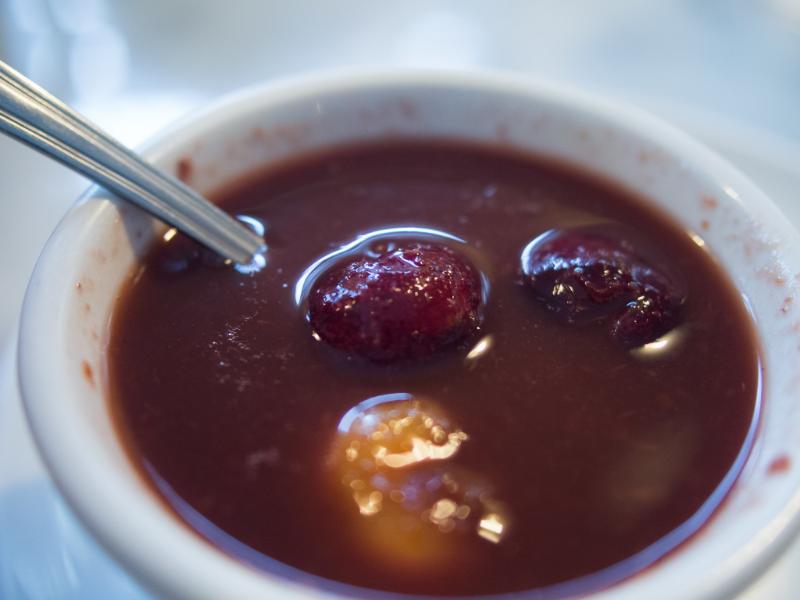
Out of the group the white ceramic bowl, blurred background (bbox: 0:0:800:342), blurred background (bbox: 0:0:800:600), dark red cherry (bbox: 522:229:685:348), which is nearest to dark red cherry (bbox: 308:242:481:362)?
dark red cherry (bbox: 522:229:685:348)

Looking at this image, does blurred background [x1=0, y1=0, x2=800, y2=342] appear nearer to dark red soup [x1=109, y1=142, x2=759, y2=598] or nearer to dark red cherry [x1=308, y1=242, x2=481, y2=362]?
dark red soup [x1=109, y1=142, x2=759, y2=598]

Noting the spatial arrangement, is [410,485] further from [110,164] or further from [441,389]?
[110,164]

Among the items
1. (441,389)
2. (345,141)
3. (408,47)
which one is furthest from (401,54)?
(441,389)

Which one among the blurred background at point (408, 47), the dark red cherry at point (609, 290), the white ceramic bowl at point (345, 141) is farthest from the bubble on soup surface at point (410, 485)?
the blurred background at point (408, 47)

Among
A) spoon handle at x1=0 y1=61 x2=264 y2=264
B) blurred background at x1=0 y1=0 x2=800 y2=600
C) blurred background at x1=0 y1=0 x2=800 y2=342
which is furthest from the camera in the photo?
blurred background at x1=0 y1=0 x2=800 y2=342

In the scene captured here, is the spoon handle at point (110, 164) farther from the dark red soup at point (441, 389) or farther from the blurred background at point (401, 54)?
the blurred background at point (401, 54)

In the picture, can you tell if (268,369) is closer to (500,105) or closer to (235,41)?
(500,105)

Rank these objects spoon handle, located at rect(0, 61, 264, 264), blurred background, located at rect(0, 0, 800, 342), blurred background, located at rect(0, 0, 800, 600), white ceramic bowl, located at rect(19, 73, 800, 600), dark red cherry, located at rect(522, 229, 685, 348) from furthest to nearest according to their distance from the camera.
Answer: blurred background, located at rect(0, 0, 800, 342)
blurred background, located at rect(0, 0, 800, 600)
dark red cherry, located at rect(522, 229, 685, 348)
spoon handle, located at rect(0, 61, 264, 264)
white ceramic bowl, located at rect(19, 73, 800, 600)

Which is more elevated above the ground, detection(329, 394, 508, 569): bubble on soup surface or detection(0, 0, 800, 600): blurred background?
detection(0, 0, 800, 600): blurred background
